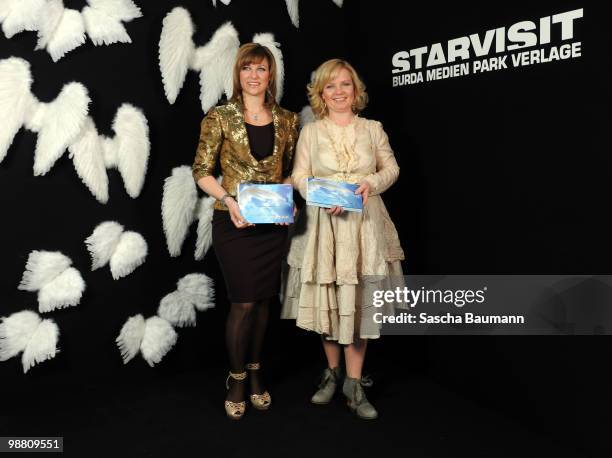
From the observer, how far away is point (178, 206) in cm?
298

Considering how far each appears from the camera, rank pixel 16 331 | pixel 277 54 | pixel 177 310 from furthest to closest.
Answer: pixel 277 54 < pixel 177 310 < pixel 16 331

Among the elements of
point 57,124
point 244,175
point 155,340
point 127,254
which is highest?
point 57,124

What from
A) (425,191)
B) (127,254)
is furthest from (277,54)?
(127,254)

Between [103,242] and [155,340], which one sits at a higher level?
[103,242]

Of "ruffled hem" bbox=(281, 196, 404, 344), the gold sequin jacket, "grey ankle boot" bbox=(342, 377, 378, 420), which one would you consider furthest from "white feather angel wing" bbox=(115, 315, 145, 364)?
"grey ankle boot" bbox=(342, 377, 378, 420)

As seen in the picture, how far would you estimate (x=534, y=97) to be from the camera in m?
2.43

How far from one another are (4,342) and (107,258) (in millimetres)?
607

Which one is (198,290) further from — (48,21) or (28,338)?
(48,21)

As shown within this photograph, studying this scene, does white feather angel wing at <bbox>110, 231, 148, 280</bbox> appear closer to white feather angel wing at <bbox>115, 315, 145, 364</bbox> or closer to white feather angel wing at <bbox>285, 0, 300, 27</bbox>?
white feather angel wing at <bbox>115, 315, 145, 364</bbox>

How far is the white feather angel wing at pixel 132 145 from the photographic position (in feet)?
9.21

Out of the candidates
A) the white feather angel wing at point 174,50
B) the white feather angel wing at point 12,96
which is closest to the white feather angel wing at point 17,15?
the white feather angel wing at point 12,96

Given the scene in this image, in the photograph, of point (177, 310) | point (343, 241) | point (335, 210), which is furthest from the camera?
point (177, 310)

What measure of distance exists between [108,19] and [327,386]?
2158 mm

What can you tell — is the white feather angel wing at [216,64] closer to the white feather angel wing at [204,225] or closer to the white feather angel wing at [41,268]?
the white feather angel wing at [204,225]
